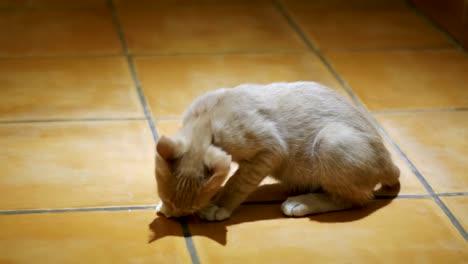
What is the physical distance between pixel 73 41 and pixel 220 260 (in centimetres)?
199

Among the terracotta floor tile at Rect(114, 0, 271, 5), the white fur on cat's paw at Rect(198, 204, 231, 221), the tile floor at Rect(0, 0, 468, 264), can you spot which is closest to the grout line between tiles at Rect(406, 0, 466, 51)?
the tile floor at Rect(0, 0, 468, 264)

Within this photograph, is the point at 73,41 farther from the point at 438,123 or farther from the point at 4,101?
the point at 438,123

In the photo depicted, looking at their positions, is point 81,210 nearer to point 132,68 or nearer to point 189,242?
point 189,242

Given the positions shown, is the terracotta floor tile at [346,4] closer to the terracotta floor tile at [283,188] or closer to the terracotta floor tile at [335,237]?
the terracotta floor tile at [283,188]

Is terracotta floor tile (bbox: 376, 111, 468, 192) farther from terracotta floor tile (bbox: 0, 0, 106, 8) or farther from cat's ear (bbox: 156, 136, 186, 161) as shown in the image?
terracotta floor tile (bbox: 0, 0, 106, 8)

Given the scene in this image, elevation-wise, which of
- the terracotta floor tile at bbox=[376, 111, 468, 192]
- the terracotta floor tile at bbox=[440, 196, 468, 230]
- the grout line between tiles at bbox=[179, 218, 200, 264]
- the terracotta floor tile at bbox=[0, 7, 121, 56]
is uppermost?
the terracotta floor tile at bbox=[0, 7, 121, 56]

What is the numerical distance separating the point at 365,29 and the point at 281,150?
6.65 feet

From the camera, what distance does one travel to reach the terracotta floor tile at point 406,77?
3.44 metres

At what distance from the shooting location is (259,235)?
95.1 inches

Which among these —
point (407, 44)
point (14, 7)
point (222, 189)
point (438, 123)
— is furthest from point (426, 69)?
point (14, 7)

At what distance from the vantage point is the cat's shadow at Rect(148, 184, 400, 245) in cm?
241

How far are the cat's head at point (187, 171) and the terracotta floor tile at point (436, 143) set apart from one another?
929mm

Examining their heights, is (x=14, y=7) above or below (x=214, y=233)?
above

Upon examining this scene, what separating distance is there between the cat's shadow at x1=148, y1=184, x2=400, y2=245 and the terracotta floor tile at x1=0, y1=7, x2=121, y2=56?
1.53 metres
